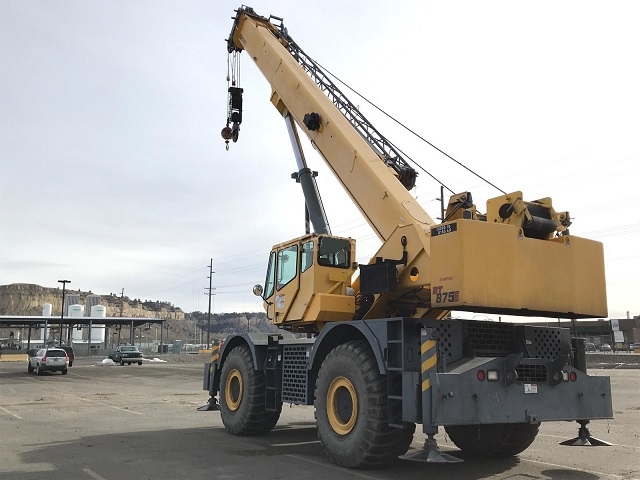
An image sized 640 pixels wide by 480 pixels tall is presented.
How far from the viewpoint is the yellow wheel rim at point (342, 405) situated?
26.4 ft

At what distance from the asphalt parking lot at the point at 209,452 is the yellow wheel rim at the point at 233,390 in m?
0.61

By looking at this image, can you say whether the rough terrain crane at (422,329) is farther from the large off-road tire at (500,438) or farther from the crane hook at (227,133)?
the crane hook at (227,133)

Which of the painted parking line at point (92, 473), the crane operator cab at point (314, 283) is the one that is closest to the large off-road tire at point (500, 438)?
the crane operator cab at point (314, 283)

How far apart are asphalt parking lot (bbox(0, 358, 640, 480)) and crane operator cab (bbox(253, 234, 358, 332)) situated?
221cm

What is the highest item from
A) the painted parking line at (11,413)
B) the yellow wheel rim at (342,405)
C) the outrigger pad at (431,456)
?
the yellow wheel rim at (342,405)

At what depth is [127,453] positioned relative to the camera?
9.08m

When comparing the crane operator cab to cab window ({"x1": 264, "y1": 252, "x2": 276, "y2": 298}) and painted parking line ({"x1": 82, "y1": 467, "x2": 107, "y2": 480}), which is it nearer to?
cab window ({"x1": 264, "y1": 252, "x2": 276, "y2": 298})

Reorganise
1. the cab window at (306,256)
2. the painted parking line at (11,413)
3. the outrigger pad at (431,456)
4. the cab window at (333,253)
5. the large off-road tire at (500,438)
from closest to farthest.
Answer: the outrigger pad at (431,456), the large off-road tire at (500,438), the cab window at (333,253), the cab window at (306,256), the painted parking line at (11,413)

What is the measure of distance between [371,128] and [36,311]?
178787 millimetres

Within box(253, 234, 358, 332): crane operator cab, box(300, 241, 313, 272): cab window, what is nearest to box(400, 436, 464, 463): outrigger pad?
box(253, 234, 358, 332): crane operator cab

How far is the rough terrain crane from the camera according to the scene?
734cm

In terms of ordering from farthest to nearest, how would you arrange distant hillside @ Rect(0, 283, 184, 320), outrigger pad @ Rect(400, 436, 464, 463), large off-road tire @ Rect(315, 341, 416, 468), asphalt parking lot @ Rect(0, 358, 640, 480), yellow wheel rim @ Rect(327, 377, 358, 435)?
1. distant hillside @ Rect(0, 283, 184, 320)
2. yellow wheel rim @ Rect(327, 377, 358, 435)
3. asphalt parking lot @ Rect(0, 358, 640, 480)
4. large off-road tire @ Rect(315, 341, 416, 468)
5. outrigger pad @ Rect(400, 436, 464, 463)


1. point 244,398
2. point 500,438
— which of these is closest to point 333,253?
point 244,398

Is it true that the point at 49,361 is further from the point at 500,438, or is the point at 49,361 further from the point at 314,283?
the point at 500,438
